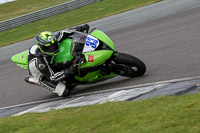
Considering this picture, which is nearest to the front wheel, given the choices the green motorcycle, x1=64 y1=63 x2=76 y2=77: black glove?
the green motorcycle

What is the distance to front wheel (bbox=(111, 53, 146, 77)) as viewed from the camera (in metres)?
6.56

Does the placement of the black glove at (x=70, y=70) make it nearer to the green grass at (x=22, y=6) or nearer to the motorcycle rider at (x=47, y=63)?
the motorcycle rider at (x=47, y=63)

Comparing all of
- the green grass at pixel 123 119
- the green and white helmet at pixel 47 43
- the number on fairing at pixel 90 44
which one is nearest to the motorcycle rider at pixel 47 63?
the green and white helmet at pixel 47 43

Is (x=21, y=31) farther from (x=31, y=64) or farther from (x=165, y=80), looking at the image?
(x=165, y=80)

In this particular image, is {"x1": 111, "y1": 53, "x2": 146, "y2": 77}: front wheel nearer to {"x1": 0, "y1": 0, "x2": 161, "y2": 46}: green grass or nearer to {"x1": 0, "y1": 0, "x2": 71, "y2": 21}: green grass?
{"x1": 0, "y1": 0, "x2": 161, "y2": 46}: green grass

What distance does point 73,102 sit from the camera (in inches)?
260

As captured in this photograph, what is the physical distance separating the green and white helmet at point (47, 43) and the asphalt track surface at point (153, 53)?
1.26 meters

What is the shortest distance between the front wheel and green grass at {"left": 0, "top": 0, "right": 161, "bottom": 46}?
30.3 feet

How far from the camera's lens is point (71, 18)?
17.8 metres

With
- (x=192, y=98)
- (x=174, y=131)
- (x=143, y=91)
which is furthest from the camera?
(x=143, y=91)

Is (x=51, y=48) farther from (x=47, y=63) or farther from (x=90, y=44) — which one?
(x=90, y=44)

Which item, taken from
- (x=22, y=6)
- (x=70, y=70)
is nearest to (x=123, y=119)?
(x=70, y=70)

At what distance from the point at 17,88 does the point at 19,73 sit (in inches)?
53.4

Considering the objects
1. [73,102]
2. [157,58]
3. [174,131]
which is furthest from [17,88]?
[174,131]
